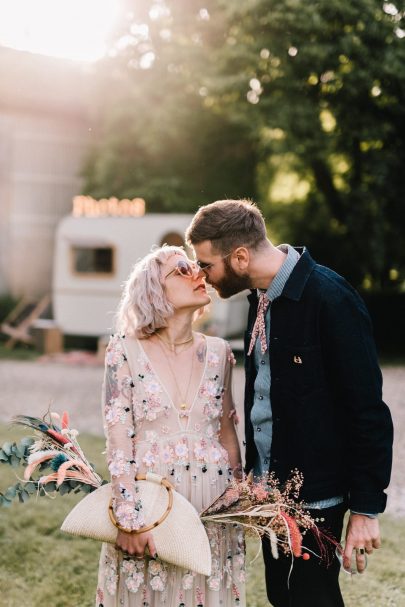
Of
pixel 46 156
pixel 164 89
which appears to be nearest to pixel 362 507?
pixel 164 89

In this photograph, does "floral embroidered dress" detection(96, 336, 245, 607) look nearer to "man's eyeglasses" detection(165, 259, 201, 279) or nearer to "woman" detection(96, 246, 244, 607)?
"woman" detection(96, 246, 244, 607)

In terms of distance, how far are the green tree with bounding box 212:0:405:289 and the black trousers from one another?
9.92 m

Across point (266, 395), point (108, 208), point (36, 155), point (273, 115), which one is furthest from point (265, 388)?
point (36, 155)

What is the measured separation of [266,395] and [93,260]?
39.9ft

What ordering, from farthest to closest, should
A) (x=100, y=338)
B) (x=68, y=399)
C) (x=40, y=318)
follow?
1. (x=40, y=318)
2. (x=100, y=338)
3. (x=68, y=399)

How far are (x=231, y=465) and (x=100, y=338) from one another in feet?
38.8

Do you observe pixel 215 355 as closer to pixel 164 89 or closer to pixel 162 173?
pixel 164 89

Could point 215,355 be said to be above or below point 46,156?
below

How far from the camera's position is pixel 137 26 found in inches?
611

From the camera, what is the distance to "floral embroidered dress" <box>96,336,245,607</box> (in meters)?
2.79

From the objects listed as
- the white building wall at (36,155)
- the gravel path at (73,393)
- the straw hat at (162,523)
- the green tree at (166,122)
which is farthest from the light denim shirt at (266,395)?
the white building wall at (36,155)

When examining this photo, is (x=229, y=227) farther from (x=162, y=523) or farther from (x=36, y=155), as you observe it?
(x=36, y=155)

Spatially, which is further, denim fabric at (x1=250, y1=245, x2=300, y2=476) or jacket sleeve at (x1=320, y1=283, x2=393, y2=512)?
denim fabric at (x1=250, y1=245, x2=300, y2=476)

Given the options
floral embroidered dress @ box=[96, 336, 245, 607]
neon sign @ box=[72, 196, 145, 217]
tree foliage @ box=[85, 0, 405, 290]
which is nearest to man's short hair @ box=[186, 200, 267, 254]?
floral embroidered dress @ box=[96, 336, 245, 607]
